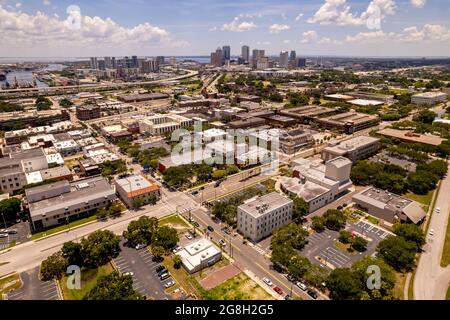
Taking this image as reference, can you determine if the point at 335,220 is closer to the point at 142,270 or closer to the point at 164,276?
the point at 164,276

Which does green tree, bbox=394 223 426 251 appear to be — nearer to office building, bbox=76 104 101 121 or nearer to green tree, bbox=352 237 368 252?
green tree, bbox=352 237 368 252

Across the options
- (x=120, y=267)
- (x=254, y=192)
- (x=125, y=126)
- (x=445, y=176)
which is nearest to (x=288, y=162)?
(x=254, y=192)

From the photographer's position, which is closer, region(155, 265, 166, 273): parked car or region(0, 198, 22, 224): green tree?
region(155, 265, 166, 273): parked car

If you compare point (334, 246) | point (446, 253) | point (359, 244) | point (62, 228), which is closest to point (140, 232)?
point (62, 228)

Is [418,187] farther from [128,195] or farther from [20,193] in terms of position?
[20,193]

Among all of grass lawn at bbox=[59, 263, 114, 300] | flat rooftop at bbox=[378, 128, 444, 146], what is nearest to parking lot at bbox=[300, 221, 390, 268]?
grass lawn at bbox=[59, 263, 114, 300]

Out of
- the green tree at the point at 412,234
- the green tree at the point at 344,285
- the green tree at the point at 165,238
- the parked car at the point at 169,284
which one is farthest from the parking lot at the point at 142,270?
the green tree at the point at 412,234
